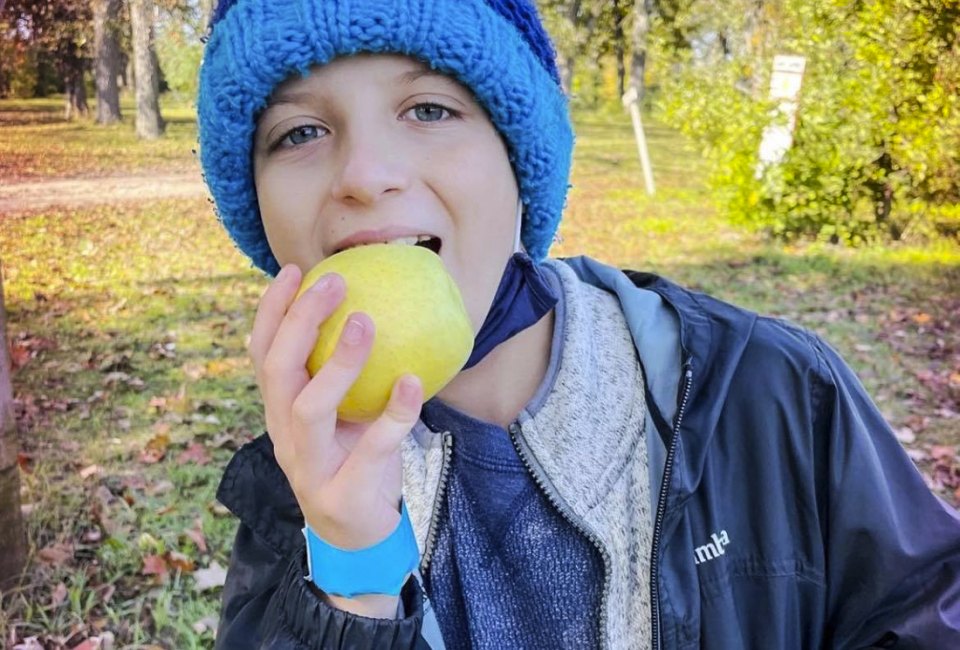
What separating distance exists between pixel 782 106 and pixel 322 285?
22.8ft

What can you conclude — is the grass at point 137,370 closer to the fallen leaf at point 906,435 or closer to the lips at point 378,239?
the fallen leaf at point 906,435

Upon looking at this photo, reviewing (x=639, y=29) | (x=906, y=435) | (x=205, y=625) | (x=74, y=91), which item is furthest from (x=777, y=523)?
(x=639, y=29)

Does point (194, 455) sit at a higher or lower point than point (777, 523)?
lower

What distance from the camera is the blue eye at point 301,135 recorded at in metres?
1.30

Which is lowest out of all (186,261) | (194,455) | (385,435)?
(194,455)

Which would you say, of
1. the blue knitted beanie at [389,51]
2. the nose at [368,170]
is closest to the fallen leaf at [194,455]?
the blue knitted beanie at [389,51]

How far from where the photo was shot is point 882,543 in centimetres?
124

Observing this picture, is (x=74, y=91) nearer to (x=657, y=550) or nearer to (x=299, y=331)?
(x=299, y=331)

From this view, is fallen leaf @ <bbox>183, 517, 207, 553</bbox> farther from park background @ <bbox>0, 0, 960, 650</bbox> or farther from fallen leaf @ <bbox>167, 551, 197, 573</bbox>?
fallen leaf @ <bbox>167, 551, 197, 573</bbox>

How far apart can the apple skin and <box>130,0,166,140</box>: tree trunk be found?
9.69ft

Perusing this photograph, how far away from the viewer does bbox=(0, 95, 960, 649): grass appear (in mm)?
2650

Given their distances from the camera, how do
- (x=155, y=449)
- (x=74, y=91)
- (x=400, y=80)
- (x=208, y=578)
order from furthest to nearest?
(x=74, y=91) → (x=155, y=449) → (x=208, y=578) → (x=400, y=80)

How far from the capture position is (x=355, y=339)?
0.97 meters

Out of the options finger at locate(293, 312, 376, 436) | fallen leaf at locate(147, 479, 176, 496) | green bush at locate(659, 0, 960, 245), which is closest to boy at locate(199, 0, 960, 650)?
finger at locate(293, 312, 376, 436)
